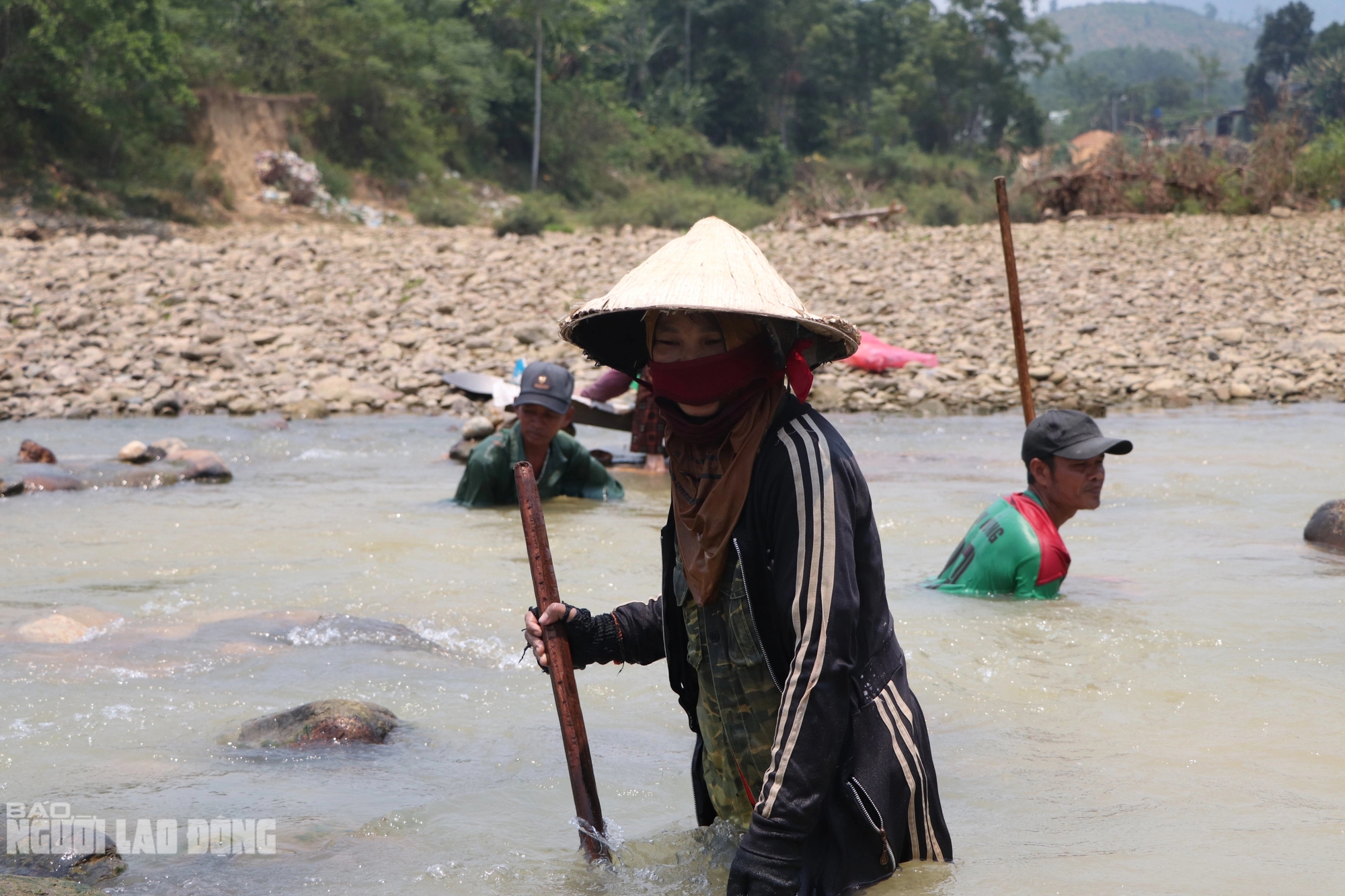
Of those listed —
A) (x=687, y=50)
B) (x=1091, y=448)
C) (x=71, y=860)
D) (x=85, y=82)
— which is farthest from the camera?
(x=687, y=50)

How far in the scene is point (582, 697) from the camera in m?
3.89

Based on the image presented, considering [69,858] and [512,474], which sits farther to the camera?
[512,474]

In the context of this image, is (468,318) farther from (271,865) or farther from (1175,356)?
(271,865)

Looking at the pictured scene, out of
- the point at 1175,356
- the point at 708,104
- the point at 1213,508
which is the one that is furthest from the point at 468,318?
the point at 708,104

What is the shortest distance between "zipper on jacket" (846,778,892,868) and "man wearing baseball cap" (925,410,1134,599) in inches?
92.8

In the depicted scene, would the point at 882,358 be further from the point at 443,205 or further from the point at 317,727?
the point at 443,205

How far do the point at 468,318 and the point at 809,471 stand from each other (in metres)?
12.4

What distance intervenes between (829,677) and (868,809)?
0.82 feet

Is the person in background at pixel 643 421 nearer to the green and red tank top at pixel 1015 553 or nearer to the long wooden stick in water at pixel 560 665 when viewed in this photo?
the green and red tank top at pixel 1015 553

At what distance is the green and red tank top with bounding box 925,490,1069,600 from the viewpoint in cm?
435

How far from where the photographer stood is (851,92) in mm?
44031

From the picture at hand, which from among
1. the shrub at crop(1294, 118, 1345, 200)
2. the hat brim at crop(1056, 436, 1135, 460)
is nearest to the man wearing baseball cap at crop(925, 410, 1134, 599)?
the hat brim at crop(1056, 436, 1135, 460)

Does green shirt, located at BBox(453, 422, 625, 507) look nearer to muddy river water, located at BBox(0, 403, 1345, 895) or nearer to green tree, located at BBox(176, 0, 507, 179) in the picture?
muddy river water, located at BBox(0, 403, 1345, 895)

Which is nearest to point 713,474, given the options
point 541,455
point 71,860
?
point 71,860
